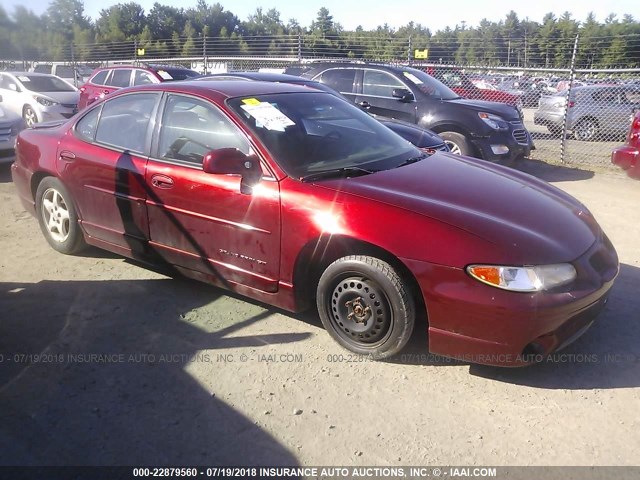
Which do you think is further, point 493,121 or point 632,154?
point 493,121

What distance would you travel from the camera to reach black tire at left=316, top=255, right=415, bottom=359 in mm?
3205

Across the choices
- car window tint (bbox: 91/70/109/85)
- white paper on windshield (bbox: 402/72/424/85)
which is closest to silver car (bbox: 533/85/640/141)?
white paper on windshield (bbox: 402/72/424/85)

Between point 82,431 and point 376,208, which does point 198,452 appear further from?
point 376,208

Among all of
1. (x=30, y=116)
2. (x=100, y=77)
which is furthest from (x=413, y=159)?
(x=30, y=116)

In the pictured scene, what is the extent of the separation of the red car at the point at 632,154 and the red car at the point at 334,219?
159 inches

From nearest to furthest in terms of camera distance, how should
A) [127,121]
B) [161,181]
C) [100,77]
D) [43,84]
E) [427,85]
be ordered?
[161,181]
[127,121]
[427,85]
[100,77]
[43,84]

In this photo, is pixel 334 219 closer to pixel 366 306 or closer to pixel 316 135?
pixel 366 306

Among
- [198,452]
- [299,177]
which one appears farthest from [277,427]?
[299,177]

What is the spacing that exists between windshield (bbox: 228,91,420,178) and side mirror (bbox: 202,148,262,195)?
16 centimetres

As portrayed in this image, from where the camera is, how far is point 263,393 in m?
3.16

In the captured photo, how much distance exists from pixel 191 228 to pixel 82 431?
1.53 metres

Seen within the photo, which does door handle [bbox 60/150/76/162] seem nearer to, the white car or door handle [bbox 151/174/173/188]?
door handle [bbox 151/174/173/188]

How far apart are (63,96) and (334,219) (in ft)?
38.6

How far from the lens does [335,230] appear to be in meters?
3.32
